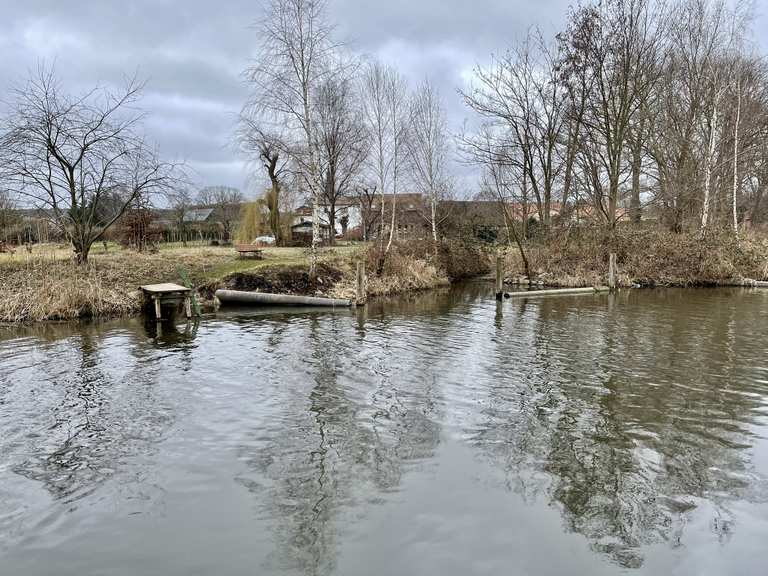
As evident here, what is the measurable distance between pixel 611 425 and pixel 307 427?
3751 millimetres

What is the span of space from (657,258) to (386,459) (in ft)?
72.0

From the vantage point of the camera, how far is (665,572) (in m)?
3.80

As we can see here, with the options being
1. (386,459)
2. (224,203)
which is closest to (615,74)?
(386,459)

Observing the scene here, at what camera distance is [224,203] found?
214 ft

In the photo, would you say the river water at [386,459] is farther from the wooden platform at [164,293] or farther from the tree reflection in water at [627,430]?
the wooden platform at [164,293]

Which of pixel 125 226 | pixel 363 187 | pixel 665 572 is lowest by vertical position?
pixel 665 572

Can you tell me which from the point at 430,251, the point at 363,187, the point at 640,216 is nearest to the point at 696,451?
the point at 430,251

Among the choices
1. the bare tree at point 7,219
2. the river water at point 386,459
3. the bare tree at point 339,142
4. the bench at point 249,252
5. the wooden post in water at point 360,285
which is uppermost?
the bare tree at point 339,142

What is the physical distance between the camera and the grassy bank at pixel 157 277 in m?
14.8

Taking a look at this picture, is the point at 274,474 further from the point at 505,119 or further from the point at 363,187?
A: the point at 363,187

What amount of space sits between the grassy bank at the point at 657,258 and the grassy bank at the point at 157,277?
5883 millimetres

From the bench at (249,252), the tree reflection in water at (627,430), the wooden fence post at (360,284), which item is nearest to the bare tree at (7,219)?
the bench at (249,252)

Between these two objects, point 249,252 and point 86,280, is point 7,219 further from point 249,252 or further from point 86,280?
point 86,280

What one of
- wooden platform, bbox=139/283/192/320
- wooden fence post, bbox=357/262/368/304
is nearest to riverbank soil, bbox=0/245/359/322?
wooden platform, bbox=139/283/192/320
